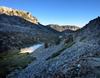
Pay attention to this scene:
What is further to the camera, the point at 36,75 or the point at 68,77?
the point at 36,75

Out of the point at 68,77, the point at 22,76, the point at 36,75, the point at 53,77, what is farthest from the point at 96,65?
the point at 22,76

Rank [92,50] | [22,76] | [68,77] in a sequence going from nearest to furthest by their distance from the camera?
[68,77] → [92,50] → [22,76]

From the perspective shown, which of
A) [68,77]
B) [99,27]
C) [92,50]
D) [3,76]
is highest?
[99,27]

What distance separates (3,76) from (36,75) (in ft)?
39.1

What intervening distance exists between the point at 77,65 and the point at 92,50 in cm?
821

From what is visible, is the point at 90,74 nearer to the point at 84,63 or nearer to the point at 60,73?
the point at 84,63

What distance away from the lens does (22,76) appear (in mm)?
38062

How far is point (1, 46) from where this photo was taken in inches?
4186

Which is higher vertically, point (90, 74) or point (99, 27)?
point (99, 27)


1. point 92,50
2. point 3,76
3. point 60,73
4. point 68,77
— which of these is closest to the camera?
point 68,77

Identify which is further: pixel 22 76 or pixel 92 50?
→ pixel 22 76

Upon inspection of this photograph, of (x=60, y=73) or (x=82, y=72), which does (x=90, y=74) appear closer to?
(x=82, y=72)

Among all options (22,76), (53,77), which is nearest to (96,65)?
(53,77)

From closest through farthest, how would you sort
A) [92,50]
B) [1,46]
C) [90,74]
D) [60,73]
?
1. [90,74]
2. [60,73]
3. [92,50]
4. [1,46]
